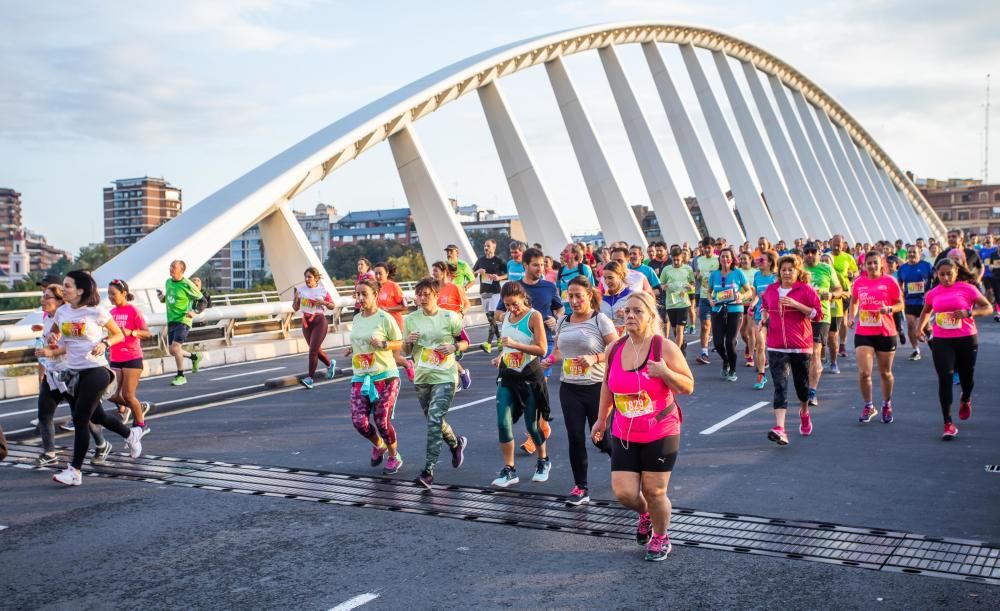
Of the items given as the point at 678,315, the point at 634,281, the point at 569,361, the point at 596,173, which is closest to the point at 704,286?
the point at 678,315

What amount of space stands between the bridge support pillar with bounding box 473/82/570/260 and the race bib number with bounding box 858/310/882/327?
19.1m

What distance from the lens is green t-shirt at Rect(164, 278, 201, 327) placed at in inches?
595

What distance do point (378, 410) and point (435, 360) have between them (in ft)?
2.36

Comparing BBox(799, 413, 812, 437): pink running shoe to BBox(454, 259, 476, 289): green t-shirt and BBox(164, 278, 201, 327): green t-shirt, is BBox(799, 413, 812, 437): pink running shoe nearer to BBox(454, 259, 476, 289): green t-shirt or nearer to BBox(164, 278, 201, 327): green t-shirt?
BBox(454, 259, 476, 289): green t-shirt

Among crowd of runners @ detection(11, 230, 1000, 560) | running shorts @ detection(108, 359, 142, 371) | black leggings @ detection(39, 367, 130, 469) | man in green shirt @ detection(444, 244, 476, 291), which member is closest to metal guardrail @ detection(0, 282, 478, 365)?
man in green shirt @ detection(444, 244, 476, 291)

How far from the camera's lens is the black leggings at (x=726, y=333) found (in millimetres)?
14305

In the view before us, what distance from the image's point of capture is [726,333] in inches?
574

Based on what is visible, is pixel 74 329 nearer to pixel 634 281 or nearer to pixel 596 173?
pixel 634 281

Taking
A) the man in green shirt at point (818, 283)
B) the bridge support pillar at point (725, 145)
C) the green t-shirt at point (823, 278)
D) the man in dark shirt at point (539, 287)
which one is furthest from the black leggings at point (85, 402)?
the bridge support pillar at point (725, 145)

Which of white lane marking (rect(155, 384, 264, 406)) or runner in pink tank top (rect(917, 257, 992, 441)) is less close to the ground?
runner in pink tank top (rect(917, 257, 992, 441))

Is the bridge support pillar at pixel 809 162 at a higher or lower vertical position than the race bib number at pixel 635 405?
higher

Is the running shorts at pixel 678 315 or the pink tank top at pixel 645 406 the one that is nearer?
the pink tank top at pixel 645 406

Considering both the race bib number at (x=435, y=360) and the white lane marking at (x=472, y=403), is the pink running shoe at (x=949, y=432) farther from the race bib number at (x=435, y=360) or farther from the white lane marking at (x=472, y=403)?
the white lane marking at (x=472, y=403)

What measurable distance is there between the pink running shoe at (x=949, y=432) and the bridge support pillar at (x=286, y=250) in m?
14.9
